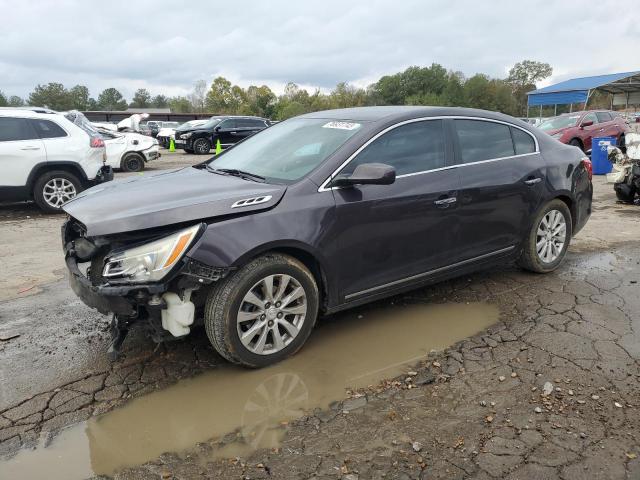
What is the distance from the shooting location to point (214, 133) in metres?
22.7

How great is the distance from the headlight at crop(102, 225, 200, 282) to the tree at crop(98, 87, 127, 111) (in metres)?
98.7

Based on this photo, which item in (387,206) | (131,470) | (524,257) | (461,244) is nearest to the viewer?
(131,470)

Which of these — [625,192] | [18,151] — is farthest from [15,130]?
[625,192]

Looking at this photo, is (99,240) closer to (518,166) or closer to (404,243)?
(404,243)

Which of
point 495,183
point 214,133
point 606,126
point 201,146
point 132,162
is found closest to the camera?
point 495,183

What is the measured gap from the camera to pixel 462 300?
15.3ft

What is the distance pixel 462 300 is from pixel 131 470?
309cm

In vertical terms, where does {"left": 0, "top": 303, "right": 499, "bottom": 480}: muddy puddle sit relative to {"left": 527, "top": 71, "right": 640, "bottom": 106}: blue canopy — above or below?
below

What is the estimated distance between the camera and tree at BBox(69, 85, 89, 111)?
79.2 metres

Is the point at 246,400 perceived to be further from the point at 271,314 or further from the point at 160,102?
the point at 160,102

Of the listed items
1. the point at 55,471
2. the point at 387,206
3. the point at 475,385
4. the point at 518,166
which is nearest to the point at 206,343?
the point at 55,471

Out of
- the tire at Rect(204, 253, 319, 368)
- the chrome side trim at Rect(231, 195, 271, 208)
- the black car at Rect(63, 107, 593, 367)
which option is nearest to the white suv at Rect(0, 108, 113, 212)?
the black car at Rect(63, 107, 593, 367)

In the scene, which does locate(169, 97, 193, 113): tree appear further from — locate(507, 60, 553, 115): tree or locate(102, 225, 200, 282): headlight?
locate(102, 225, 200, 282): headlight

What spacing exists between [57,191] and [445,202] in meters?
7.25
